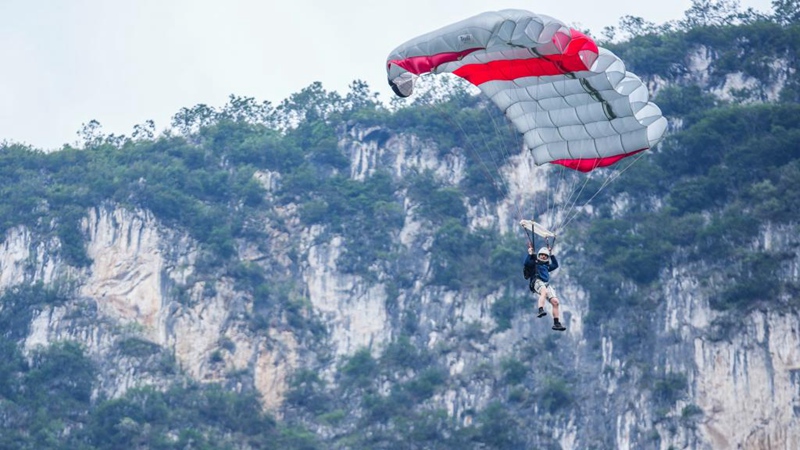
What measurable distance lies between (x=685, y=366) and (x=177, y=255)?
67.7 ft

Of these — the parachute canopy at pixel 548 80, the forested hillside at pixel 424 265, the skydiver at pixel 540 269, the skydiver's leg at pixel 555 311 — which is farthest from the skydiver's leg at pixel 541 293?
the forested hillside at pixel 424 265

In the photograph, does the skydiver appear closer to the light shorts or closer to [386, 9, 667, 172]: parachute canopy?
the light shorts

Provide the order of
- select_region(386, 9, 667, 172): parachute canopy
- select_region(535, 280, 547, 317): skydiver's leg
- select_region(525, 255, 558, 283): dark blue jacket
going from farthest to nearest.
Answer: select_region(386, 9, 667, 172): parachute canopy, select_region(525, 255, 558, 283): dark blue jacket, select_region(535, 280, 547, 317): skydiver's leg

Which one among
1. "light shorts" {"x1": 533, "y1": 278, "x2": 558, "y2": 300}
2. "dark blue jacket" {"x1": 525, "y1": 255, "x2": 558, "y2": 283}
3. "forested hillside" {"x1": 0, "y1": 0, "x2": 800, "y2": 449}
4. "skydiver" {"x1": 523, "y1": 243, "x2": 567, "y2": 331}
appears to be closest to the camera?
"light shorts" {"x1": 533, "y1": 278, "x2": 558, "y2": 300}

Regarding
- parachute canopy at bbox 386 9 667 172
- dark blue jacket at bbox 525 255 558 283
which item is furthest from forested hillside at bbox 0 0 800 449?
dark blue jacket at bbox 525 255 558 283

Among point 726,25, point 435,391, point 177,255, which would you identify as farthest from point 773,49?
point 177,255

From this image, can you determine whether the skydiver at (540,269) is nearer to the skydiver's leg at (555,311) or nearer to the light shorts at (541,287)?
the light shorts at (541,287)

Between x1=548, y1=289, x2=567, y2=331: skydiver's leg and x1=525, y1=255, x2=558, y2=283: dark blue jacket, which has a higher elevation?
x1=525, y1=255, x2=558, y2=283: dark blue jacket

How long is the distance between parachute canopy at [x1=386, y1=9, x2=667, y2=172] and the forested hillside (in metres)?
23.8

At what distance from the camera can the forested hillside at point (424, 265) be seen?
182ft

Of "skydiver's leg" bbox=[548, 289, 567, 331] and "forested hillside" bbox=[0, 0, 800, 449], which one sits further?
"forested hillside" bbox=[0, 0, 800, 449]

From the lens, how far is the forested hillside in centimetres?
5553

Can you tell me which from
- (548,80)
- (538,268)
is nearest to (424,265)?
(548,80)

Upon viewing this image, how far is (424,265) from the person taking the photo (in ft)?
207
